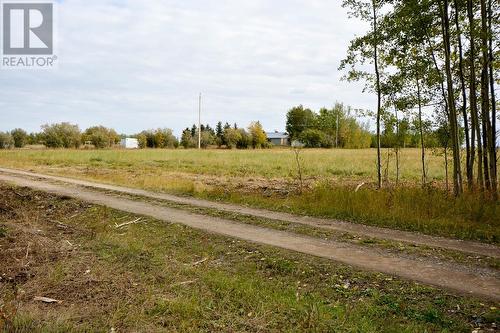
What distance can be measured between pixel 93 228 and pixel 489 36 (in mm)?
11585

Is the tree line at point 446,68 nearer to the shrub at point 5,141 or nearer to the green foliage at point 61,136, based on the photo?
the green foliage at point 61,136

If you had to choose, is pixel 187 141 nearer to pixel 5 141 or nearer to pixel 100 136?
pixel 100 136

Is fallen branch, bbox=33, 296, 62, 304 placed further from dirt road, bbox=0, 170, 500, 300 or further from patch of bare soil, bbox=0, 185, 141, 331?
dirt road, bbox=0, 170, 500, 300

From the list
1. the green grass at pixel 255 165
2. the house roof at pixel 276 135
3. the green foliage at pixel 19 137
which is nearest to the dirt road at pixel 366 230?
the green grass at pixel 255 165

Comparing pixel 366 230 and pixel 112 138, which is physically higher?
pixel 112 138

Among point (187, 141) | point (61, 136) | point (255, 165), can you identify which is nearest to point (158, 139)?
point (187, 141)

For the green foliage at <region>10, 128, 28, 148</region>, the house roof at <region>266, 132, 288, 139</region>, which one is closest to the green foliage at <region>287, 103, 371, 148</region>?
the house roof at <region>266, 132, 288, 139</region>

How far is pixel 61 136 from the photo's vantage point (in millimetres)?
81500

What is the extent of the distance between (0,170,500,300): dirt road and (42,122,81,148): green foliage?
76971 mm

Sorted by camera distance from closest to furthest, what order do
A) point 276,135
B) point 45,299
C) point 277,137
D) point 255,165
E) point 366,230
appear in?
point 45,299 < point 366,230 < point 255,165 < point 277,137 < point 276,135

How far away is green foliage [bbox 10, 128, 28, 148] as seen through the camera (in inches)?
3457

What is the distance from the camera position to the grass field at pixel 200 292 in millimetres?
4633

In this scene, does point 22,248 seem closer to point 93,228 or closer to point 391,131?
point 93,228

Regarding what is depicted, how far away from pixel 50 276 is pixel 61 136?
84008 millimetres
